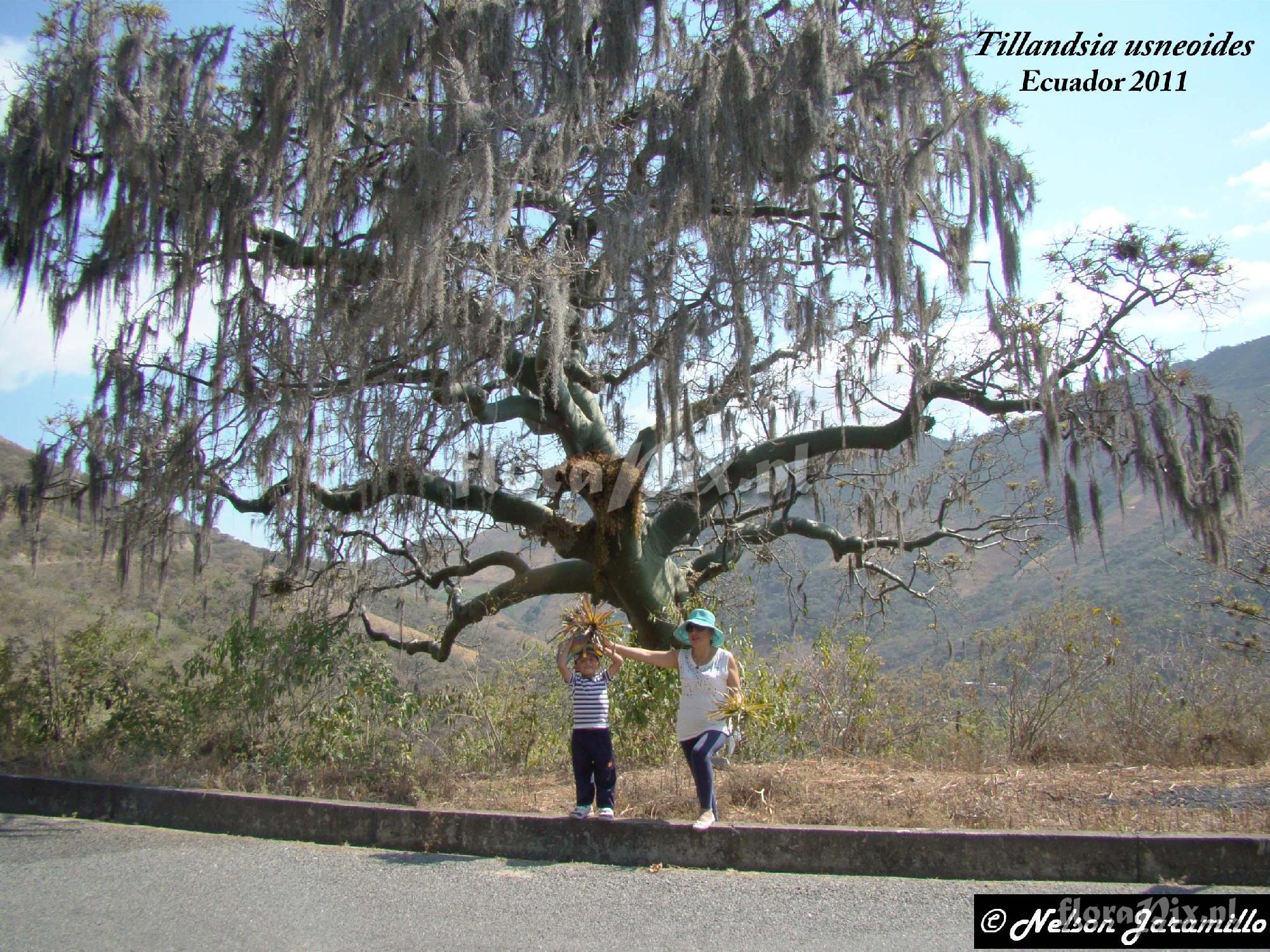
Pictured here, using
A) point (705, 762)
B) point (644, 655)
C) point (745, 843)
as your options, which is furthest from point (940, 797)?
point (644, 655)

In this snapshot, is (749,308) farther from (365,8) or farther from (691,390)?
(365,8)

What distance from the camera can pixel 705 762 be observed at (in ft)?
19.1

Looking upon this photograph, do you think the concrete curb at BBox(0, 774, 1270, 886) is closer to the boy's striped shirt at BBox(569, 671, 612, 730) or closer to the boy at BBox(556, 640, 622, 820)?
the boy at BBox(556, 640, 622, 820)

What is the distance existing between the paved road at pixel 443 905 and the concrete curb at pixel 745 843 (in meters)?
0.12

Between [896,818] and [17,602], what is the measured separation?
14.8 metres

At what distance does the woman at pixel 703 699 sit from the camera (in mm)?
5797

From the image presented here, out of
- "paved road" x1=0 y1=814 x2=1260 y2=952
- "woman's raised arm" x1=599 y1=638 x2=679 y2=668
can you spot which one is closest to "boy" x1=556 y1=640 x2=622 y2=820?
"woman's raised arm" x1=599 y1=638 x2=679 y2=668

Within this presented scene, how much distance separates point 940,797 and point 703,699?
1.91m

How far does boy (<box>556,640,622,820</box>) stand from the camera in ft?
19.9

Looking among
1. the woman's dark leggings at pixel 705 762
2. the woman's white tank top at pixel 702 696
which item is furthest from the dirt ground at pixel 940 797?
the woman's white tank top at pixel 702 696

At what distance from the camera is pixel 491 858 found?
19.6 feet

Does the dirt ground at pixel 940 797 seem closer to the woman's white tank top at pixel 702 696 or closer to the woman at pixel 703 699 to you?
the woman at pixel 703 699

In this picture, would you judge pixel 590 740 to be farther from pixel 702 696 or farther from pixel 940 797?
pixel 940 797

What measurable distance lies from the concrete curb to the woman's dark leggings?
19 cm
